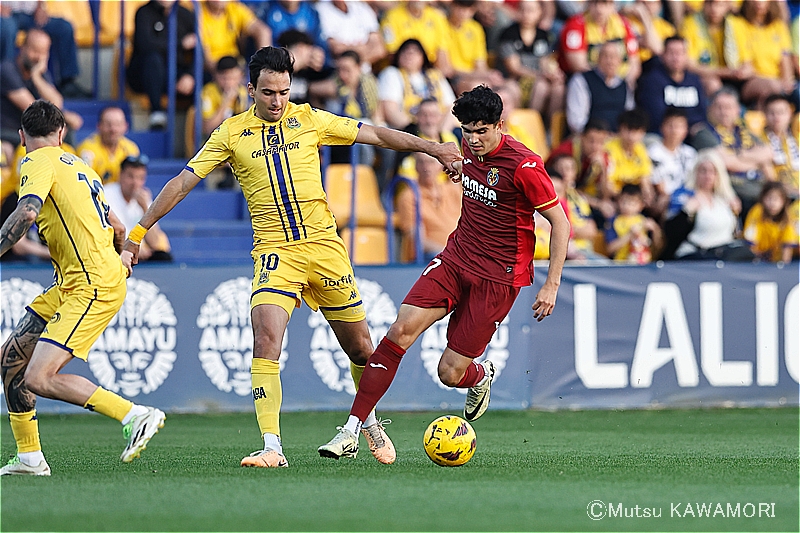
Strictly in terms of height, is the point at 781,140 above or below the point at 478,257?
above

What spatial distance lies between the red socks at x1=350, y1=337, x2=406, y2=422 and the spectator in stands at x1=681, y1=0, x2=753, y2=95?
33.2 ft

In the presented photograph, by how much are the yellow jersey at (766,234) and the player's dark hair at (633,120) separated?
1.70 metres

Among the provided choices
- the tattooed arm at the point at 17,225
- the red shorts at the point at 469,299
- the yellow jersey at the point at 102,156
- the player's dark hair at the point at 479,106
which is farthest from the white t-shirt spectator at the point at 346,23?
the tattooed arm at the point at 17,225

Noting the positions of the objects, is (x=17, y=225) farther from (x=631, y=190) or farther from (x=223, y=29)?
(x=631, y=190)

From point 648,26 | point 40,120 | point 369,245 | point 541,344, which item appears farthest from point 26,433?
point 648,26

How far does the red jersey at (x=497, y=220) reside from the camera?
285 inches

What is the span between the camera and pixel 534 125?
14.5 meters

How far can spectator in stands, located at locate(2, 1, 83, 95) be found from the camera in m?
13.6

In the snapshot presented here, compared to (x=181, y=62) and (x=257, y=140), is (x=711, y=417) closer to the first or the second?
(x=257, y=140)

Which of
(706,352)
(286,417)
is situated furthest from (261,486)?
(706,352)

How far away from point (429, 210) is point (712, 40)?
6014 mm

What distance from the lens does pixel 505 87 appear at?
1448 cm

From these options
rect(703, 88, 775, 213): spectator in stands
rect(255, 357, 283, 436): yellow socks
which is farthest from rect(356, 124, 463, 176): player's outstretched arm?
rect(703, 88, 775, 213): spectator in stands

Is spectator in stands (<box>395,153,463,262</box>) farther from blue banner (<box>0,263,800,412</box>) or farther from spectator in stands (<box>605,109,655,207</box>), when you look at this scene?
spectator in stands (<box>605,109,655,207</box>)
